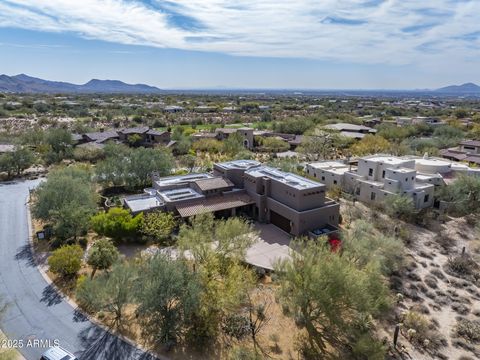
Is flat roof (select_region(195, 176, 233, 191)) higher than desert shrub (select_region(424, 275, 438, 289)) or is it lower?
higher

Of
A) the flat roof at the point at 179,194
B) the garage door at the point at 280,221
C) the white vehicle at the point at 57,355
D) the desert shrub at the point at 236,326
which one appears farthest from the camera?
the flat roof at the point at 179,194

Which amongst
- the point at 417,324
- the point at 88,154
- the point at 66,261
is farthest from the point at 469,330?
the point at 88,154

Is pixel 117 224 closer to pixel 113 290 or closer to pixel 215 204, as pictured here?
pixel 215 204

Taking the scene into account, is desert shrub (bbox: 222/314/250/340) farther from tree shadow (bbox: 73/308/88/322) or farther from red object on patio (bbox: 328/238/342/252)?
red object on patio (bbox: 328/238/342/252)

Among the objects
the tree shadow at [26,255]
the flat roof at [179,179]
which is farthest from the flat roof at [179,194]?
the tree shadow at [26,255]

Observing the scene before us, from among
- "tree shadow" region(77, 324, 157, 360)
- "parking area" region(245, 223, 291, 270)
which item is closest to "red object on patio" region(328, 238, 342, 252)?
"parking area" region(245, 223, 291, 270)

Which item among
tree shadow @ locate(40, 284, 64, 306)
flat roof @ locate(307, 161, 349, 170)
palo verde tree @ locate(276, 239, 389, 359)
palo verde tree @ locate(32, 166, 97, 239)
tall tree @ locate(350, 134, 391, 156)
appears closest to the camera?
palo verde tree @ locate(276, 239, 389, 359)

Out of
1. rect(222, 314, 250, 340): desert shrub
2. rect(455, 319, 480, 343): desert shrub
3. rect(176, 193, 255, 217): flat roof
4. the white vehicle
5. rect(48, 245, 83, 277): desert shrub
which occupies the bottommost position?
rect(455, 319, 480, 343): desert shrub

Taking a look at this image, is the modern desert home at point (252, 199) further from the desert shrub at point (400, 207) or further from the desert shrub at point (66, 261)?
the desert shrub at point (66, 261)

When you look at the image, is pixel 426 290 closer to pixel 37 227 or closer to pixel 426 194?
pixel 426 194
